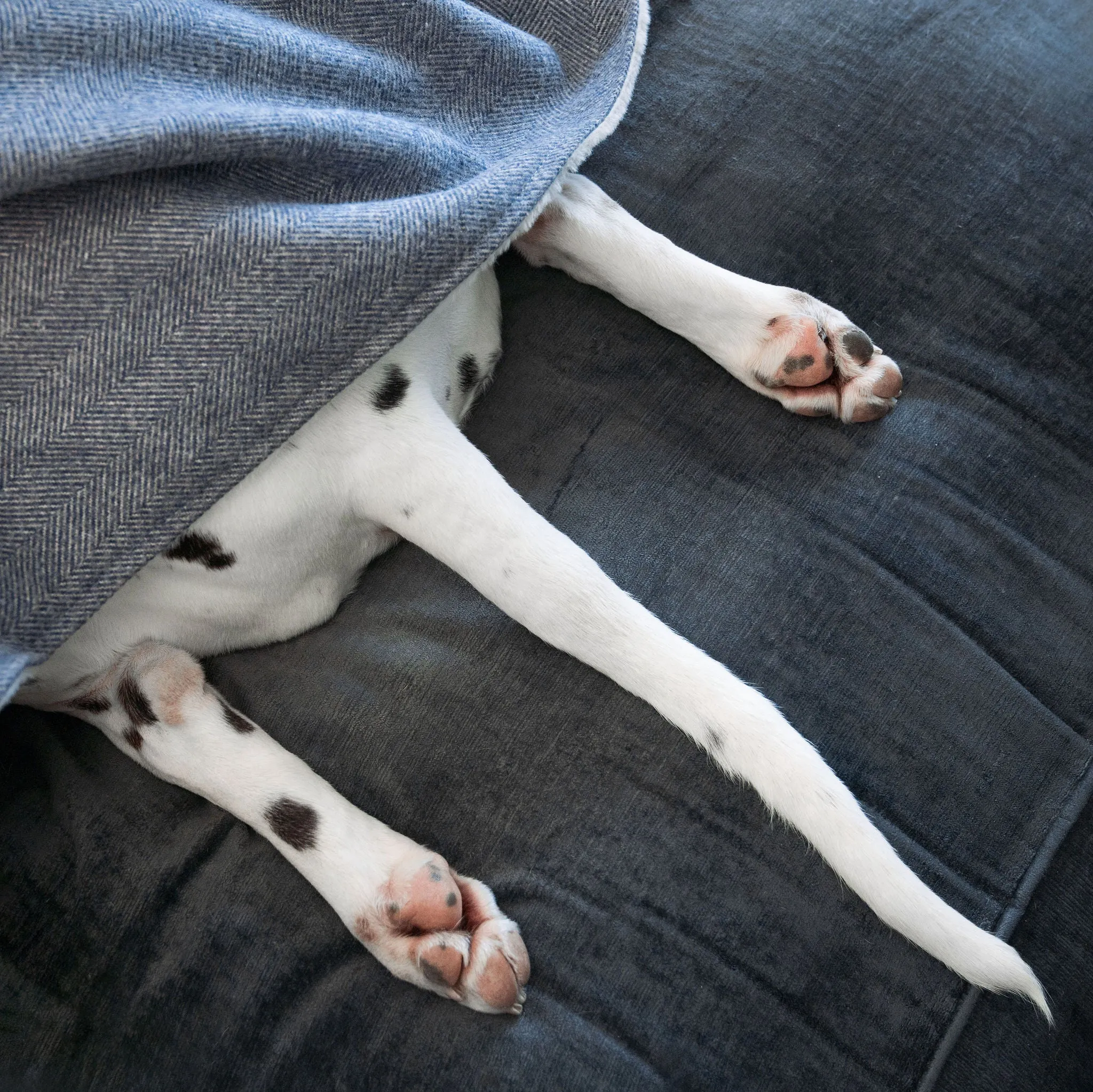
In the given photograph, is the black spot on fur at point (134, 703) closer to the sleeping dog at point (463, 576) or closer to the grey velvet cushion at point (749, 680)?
the sleeping dog at point (463, 576)

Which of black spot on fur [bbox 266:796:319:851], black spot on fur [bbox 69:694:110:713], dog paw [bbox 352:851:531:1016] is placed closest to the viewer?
dog paw [bbox 352:851:531:1016]

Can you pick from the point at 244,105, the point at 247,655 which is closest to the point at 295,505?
the point at 247,655

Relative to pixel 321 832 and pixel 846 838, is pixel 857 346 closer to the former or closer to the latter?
pixel 846 838

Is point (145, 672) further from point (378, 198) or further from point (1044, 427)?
point (1044, 427)

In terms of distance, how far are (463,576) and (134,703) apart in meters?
0.51

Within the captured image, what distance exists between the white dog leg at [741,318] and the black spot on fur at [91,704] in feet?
3.17

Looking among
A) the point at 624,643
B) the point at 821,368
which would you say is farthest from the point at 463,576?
the point at 821,368

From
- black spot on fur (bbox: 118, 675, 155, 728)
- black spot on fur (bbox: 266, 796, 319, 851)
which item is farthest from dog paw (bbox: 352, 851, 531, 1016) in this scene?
black spot on fur (bbox: 118, 675, 155, 728)

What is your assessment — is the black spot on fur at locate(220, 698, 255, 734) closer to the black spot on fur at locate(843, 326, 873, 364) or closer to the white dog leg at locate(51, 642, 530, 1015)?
the white dog leg at locate(51, 642, 530, 1015)

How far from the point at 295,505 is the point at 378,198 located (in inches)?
15.5

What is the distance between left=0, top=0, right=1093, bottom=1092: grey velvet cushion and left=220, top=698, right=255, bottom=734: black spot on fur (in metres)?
0.04

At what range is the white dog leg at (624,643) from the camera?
109cm

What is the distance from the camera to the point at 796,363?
143cm

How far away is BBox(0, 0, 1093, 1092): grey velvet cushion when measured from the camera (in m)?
1.18
